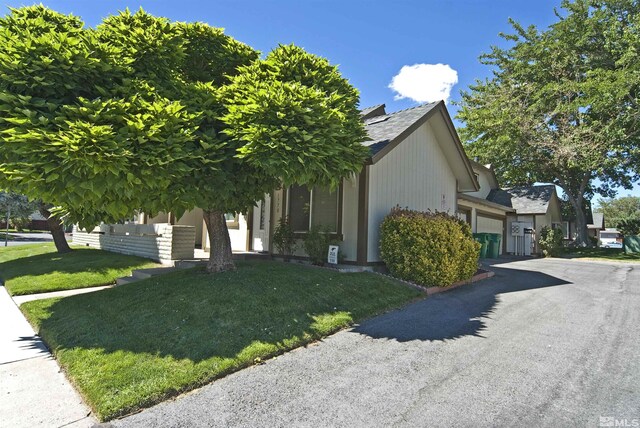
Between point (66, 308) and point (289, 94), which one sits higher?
point (289, 94)

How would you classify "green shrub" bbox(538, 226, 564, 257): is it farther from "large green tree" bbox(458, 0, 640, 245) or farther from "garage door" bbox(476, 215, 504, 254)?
"large green tree" bbox(458, 0, 640, 245)

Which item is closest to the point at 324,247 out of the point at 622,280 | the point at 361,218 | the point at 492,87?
the point at 361,218

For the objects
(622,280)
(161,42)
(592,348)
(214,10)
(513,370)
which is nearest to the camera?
(513,370)

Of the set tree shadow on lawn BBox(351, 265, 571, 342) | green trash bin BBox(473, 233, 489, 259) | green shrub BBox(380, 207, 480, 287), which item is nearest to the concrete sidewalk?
tree shadow on lawn BBox(351, 265, 571, 342)

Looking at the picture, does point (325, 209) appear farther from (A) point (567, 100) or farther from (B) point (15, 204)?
(B) point (15, 204)

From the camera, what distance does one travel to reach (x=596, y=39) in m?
20.6

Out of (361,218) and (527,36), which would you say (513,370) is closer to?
(361,218)

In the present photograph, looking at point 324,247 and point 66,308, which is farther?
point 324,247

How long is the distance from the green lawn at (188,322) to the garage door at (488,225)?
12.8m

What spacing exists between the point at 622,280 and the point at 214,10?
1358 centimetres

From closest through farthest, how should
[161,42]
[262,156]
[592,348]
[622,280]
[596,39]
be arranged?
[592,348]
[262,156]
[161,42]
[622,280]
[596,39]

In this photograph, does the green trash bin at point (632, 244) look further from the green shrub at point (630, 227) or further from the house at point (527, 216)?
the green shrub at point (630, 227)

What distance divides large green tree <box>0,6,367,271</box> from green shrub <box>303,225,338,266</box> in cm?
238

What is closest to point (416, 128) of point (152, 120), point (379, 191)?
point (379, 191)
